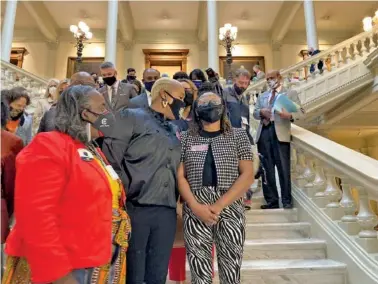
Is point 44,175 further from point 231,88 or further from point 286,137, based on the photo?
point 286,137

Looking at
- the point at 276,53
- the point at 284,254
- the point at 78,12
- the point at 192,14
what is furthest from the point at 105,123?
the point at 276,53

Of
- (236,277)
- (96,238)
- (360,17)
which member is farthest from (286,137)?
(360,17)

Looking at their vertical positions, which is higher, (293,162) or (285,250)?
(293,162)

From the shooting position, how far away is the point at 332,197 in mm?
3107

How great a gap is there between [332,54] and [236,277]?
771 centimetres

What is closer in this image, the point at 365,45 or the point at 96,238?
the point at 96,238

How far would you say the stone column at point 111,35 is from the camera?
10.1m

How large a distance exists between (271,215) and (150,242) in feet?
6.90

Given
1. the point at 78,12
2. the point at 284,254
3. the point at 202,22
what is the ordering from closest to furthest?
1. the point at 284,254
2. the point at 78,12
3. the point at 202,22

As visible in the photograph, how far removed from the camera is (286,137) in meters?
3.68

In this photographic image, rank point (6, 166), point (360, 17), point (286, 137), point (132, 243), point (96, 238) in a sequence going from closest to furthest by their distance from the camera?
point (96, 238) → point (6, 166) → point (132, 243) → point (286, 137) → point (360, 17)

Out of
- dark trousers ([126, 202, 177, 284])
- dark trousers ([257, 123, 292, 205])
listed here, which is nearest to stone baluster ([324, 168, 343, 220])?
dark trousers ([257, 123, 292, 205])

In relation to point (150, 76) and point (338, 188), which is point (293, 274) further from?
point (150, 76)

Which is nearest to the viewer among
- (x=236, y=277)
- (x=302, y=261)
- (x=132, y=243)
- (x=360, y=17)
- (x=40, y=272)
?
Result: (x=40, y=272)
